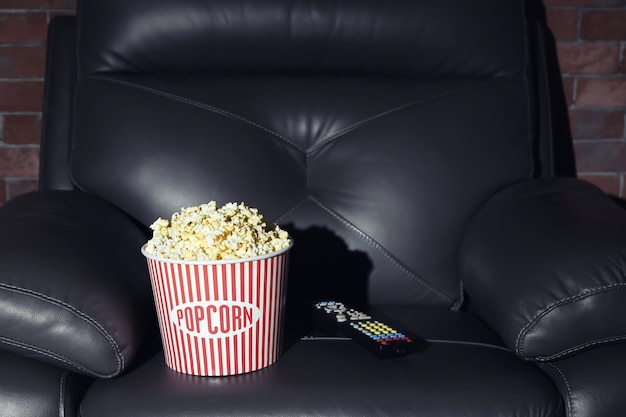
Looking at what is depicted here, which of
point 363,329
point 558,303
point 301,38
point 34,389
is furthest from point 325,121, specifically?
point 34,389

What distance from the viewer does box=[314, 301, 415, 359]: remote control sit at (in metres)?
1.00

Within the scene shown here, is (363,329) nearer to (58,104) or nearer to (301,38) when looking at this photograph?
(301,38)

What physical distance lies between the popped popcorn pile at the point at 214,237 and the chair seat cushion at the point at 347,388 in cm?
16

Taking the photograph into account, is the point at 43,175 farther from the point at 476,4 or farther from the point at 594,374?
the point at 594,374

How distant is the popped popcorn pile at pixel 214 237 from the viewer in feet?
3.13

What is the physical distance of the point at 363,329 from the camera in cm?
106

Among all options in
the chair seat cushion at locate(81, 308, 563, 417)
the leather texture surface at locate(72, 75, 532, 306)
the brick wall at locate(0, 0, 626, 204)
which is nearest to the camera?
the chair seat cushion at locate(81, 308, 563, 417)

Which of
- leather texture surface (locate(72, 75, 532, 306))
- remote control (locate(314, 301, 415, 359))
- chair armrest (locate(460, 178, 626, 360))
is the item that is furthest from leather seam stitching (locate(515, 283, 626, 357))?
leather texture surface (locate(72, 75, 532, 306))

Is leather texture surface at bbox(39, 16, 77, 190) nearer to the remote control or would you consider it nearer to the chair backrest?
the chair backrest

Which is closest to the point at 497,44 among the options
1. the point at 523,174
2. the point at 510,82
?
the point at 510,82

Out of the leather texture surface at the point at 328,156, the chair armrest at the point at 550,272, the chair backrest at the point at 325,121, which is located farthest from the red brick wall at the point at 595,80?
the chair armrest at the point at 550,272

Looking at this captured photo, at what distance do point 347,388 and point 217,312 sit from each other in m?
0.19

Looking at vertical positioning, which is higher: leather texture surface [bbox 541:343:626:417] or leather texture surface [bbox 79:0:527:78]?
leather texture surface [bbox 79:0:527:78]

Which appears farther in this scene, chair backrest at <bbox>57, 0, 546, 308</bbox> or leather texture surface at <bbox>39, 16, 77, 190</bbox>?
leather texture surface at <bbox>39, 16, 77, 190</bbox>
